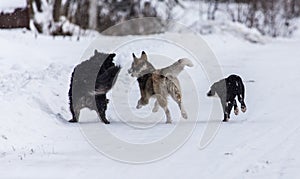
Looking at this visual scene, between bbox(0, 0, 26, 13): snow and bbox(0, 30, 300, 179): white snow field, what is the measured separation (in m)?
4.34

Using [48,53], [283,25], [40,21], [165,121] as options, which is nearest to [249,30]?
[283,25]

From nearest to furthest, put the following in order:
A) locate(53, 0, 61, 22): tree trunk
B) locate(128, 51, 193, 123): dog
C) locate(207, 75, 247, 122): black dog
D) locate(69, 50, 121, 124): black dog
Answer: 1. locate(128, 51, 193, 123): dog
2. locate(207, 75, 247, 122): black dog
3. locate(69, 50, 121, 124): black dog
4. locate(53, 0, 61, 22): tree trunk

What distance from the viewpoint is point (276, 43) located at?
82.0 ft

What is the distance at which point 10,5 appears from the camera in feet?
64.8

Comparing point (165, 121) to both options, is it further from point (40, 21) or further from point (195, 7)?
point (195, 7)

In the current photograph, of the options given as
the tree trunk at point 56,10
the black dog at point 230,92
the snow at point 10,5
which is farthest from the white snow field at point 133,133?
the tree trunk at point 56,10

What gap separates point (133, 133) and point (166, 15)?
20773mm

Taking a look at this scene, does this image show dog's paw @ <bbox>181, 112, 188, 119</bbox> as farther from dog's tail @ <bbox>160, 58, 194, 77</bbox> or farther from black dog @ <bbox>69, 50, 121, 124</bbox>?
black dog @ <bbox>69, 50, 121, 124</bbox>

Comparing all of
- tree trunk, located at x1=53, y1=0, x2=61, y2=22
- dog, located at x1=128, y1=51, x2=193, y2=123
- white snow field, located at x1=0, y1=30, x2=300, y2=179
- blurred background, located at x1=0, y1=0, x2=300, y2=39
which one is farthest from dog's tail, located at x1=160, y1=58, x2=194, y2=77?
tree trunk, located at x1=53, y1=0, x2=61, y2=22

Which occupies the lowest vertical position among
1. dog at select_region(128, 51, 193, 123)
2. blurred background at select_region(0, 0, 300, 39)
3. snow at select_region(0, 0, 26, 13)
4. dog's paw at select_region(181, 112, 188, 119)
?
blurred background at select_region(0, 0, 300, 39)

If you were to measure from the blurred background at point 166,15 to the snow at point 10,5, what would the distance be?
2569 mm

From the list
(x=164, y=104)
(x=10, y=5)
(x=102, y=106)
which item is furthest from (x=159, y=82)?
(x=10, y=5)

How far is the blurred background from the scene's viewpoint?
2456cm

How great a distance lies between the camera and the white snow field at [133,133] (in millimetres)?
6930
